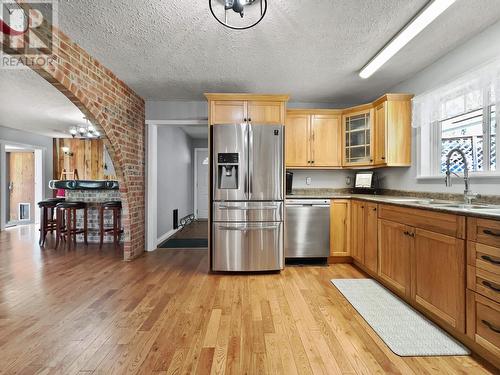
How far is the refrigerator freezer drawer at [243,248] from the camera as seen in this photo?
319cm

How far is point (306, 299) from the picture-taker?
250 centimetres

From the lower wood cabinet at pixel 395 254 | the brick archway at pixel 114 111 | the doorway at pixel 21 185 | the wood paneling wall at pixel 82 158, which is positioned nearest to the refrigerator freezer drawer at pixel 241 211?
the lower wood cabinet at pixel 395 254

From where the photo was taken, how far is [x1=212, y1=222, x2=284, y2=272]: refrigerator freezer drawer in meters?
3.19

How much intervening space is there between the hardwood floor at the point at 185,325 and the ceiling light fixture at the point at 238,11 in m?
2.21

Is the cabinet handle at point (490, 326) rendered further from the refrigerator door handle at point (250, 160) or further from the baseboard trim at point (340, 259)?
the refrigerator door handle at point (250, 160)

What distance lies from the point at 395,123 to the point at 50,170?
8654mm

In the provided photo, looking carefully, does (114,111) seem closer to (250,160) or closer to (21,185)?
(250,160)

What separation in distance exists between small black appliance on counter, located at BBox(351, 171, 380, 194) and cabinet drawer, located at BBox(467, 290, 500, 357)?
2.33 m

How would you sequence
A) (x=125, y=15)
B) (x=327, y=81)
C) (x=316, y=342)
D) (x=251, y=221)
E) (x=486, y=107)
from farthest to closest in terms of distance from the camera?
(x=327, y=81) → (x=251, y=221) → (x=486, y=107) → (x=125, y=15) → (x=316, y=342)

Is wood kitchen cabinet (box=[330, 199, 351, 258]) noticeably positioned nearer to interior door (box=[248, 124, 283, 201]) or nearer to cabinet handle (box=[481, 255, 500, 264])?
interior door (box=[248, 124, 283, 201])

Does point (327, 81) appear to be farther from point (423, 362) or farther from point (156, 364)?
point (156, 364)

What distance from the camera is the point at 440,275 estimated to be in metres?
1.93

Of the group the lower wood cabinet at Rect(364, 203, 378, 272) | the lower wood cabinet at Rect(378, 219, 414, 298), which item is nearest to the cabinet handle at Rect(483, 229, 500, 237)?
the lower wood cabinet at Rect(378, 219, 414, 298)

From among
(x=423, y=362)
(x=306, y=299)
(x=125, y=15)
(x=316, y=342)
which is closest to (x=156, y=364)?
(x=316, y=342)
